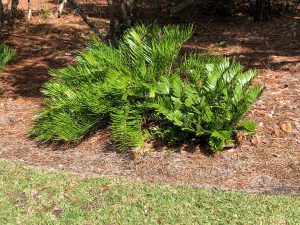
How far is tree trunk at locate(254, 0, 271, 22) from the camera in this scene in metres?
9.78

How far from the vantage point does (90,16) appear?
10961 mm

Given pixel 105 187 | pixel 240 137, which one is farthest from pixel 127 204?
pixel 240 137

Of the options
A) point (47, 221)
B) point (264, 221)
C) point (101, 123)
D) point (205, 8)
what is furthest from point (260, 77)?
point (205, 8)

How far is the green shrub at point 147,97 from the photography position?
496 cm

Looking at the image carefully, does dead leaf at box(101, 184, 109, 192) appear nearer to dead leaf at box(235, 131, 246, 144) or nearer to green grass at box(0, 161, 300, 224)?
green grass at box(0, 161, 300, 224)

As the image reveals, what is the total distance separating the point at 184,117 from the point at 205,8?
6544 millimetres

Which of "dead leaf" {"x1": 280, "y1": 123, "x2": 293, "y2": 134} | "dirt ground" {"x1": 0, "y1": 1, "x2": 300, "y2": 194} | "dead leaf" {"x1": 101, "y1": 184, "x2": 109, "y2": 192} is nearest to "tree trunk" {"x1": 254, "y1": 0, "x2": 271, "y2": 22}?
"dirt ground" {"x1": 0, "y1": 1, "x2": 300, "y2": 194}

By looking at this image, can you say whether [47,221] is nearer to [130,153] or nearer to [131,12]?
[130,153]

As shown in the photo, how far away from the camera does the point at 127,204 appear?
171 inches

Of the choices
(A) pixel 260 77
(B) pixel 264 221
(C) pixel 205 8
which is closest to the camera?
(B) pixel 264 221

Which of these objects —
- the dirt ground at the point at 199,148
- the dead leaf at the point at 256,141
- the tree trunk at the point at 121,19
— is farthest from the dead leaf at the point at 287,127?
the tree trunk at the point at 121,19

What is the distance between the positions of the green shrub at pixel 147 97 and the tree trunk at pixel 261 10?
4.65 meters

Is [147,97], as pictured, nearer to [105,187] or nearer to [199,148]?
[199,148]

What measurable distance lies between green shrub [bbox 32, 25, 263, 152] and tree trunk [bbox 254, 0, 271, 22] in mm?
4654
